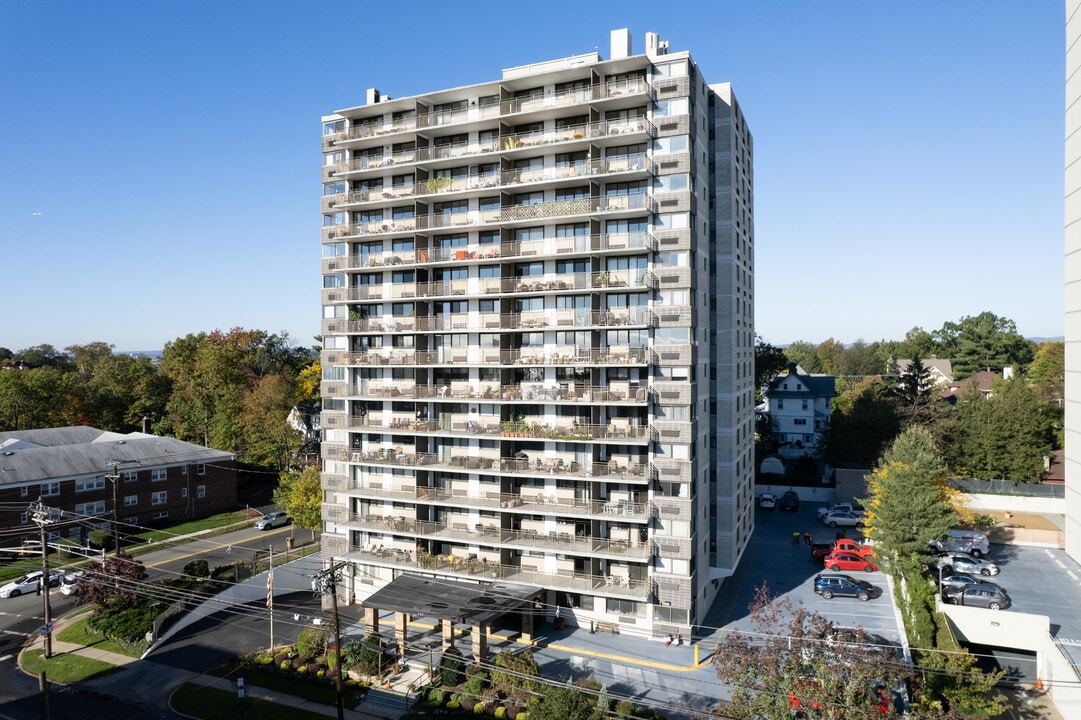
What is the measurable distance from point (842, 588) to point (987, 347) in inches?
3746

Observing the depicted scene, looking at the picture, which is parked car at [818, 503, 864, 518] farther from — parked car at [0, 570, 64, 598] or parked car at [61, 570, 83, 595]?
parked car at [0, 570, 64, 598]

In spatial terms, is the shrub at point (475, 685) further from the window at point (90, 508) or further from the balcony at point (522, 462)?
the window at point (90, 508)

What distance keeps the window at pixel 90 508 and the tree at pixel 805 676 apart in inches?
2348

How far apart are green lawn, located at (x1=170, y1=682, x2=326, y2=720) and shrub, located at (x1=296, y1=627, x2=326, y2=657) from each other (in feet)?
12.2

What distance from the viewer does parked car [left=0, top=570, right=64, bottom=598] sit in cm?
4582

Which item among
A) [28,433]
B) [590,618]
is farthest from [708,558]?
[28,433]

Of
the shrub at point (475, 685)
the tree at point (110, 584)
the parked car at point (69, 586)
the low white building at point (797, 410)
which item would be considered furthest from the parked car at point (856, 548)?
the parked car at point (69, 586)

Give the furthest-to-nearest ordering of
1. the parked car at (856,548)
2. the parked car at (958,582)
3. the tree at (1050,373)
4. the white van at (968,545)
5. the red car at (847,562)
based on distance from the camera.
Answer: the tree at (1050,373), the white van at (968,545), the parked car at (856,548), the red car at (847,562), the parked car at (958,582)

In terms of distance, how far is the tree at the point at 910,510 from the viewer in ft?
139

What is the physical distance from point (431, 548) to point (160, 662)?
52.2 feet

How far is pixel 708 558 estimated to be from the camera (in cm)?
4038

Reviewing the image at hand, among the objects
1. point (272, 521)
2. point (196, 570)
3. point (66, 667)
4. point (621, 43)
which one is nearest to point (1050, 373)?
point (621, 43)

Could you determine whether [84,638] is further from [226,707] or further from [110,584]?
[226,707]

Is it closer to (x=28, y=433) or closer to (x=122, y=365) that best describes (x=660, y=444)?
(x=28, y=433)
